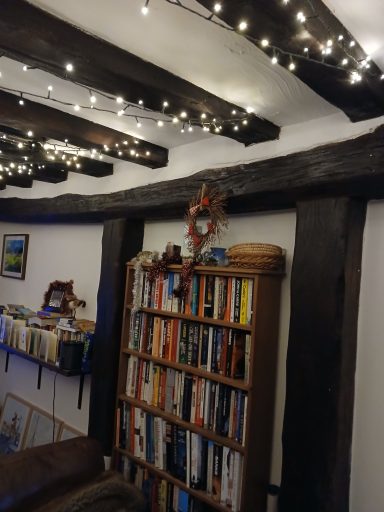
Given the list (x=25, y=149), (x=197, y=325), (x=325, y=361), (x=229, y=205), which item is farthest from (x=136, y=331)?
(x=25, y=149)

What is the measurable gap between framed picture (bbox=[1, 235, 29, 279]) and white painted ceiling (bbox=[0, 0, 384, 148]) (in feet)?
7.05

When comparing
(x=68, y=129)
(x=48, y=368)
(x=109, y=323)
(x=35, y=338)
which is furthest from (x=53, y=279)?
(x=68, y=129)

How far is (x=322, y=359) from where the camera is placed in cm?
151

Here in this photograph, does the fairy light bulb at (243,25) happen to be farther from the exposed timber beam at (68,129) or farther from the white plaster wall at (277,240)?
the exposed timber beam at (68,129)

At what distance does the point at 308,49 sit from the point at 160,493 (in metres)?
2.14

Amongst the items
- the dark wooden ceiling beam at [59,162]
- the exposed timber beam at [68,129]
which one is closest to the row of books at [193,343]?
the exposed timber beam at [68,129]

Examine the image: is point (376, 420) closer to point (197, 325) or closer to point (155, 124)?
point (197, 325)

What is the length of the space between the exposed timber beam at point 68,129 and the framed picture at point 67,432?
2.04 metres

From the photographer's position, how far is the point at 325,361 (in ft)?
4.93

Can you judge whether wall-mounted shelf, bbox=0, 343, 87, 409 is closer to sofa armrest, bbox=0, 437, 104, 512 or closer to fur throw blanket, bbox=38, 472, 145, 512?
sofa armrest, bbox=0, 437, 104, 512

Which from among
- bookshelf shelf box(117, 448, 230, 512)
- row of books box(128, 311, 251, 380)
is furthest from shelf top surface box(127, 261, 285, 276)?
bookshelf shelf box(117, 448, 230, 512)

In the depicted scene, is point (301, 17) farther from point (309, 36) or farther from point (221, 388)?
point (221, 388)

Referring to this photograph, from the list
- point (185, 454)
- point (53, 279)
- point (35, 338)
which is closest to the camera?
point (185, 454)

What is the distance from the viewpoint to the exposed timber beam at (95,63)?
3.66 ft
